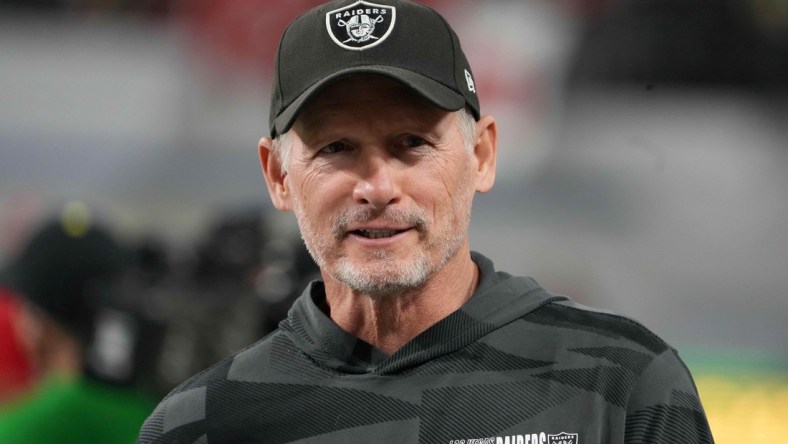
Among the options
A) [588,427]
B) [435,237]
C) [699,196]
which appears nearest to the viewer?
[588,427]

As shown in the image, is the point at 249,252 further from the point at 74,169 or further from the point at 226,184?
the point at 74,169

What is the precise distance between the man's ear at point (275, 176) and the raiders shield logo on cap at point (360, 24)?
0.23 m

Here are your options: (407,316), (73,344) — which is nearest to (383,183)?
(407,316)

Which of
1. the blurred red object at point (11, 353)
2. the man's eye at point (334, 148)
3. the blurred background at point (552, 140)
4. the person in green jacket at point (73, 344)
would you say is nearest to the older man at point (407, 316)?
the man's eye at point (334, 148)

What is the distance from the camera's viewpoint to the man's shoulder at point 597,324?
5.02ft

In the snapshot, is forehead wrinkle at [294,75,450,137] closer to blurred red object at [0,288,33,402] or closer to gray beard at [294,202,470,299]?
gray beard at [294,202,470,299]

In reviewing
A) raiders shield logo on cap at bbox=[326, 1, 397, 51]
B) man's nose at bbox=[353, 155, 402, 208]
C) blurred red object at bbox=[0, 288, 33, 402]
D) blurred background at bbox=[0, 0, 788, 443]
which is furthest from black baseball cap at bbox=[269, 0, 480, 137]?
blurred background at bbox=[0, 0, 788, 443]

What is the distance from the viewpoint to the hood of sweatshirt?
157 centimetres

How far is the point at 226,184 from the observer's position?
4914 millimetres

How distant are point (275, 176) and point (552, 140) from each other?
341 cm

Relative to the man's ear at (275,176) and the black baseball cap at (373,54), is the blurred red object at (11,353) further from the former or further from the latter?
the black baseball cap at (373,54)

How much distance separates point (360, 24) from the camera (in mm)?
1570

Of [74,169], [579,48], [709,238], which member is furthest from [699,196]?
[74,169]

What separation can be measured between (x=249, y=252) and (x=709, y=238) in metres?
1.89
